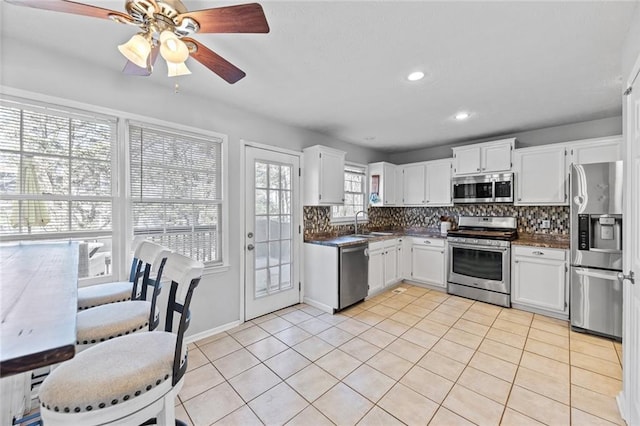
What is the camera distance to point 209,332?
2.72m

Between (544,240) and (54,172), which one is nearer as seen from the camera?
(54,172)

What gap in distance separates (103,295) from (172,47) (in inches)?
61.4

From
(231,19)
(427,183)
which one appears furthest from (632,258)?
(427,183)

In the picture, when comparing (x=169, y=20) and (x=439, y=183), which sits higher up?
(x=169, y=20)

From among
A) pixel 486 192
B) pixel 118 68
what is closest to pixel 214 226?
pixel 118 68

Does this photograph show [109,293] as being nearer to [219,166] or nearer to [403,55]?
[219,166]

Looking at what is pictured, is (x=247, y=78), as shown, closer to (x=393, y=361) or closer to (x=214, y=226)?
(x=214, y=226)

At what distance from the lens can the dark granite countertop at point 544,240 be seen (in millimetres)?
3146

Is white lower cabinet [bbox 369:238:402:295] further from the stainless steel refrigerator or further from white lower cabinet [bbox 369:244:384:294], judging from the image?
the stainless steel refrigerator

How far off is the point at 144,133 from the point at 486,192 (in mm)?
4379

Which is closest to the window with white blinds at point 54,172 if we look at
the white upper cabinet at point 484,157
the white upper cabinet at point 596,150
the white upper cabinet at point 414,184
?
the white upper cabinet at point 414,184

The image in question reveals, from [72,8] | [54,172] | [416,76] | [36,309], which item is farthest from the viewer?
[416,76]

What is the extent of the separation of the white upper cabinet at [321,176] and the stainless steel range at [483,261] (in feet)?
6.38

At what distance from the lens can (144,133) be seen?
7.68 ft
